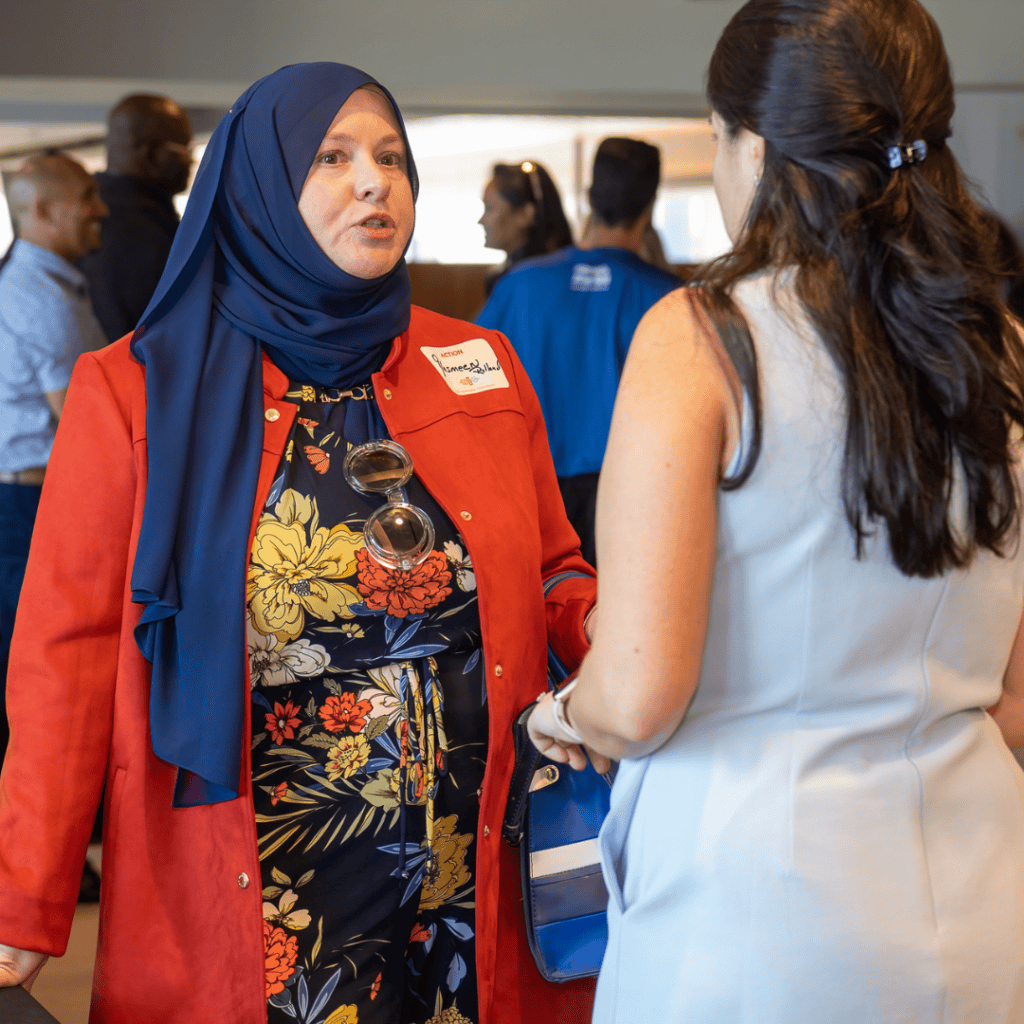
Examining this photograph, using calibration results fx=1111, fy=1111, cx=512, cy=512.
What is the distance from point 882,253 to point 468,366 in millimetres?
818

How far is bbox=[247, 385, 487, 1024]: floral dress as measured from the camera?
139cm

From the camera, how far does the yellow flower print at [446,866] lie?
145 cm

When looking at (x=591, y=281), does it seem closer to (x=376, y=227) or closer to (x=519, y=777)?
(x=376, y=227)

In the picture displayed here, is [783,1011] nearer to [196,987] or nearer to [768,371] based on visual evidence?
[768,371]

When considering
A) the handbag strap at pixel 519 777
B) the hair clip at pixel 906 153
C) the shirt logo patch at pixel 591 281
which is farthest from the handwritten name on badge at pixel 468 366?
the shirt logo patch at pixel 591 281

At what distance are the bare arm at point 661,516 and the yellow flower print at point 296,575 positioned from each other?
49 cm

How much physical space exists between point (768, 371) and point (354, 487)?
0.65 metres

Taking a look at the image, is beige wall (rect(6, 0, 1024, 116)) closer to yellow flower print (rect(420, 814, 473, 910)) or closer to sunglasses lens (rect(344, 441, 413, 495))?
sunglasses lens (rect(344, 441, 413, 495))

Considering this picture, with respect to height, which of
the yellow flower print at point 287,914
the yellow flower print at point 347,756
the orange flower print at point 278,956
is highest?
the yellow flower print at point 347,756

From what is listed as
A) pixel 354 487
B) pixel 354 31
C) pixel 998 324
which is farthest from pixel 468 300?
pixel 998 324

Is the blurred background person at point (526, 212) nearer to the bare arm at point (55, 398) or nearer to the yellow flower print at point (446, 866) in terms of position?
the bare arm at point (55, 398)

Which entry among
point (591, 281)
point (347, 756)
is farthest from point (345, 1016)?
point (591, 281)

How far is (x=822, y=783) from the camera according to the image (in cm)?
100

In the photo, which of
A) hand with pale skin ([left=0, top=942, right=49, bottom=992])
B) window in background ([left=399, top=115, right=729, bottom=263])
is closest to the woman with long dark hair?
hand with pale skin ([left=0, top=942, right=49, bottom=992])
